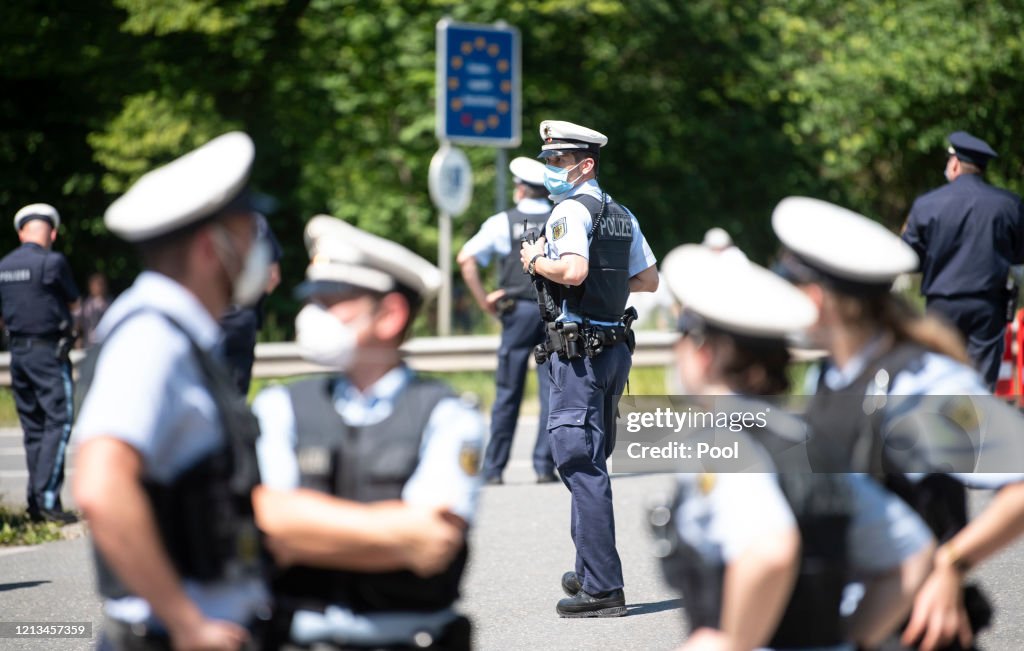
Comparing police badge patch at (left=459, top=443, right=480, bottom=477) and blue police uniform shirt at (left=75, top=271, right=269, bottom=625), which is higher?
blue police uniform shirt at (left=75, top=271, right=269, bottom=625)

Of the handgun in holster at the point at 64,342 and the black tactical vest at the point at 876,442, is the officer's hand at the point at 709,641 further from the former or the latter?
the handgun in holster at the point at 64,342

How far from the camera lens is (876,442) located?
2902 millimetres

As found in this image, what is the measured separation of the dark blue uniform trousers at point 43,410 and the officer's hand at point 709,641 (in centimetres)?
674

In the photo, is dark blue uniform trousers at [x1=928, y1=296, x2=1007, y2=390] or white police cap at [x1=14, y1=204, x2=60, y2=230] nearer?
dark blue uniform trousers at [x1=928, y1=296, x2=1007, y2=390]

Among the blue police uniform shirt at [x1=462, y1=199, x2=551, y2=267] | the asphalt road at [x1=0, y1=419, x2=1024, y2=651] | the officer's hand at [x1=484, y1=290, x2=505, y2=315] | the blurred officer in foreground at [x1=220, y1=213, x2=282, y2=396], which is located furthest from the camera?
the officer's hand at [x1=484, y1=290, x2=505, y2=315]

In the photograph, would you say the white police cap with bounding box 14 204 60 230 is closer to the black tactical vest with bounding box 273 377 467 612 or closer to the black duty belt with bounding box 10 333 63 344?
the black duty belt with bounding box 10 333 63 344

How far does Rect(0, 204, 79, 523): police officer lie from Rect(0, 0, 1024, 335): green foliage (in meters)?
12.6

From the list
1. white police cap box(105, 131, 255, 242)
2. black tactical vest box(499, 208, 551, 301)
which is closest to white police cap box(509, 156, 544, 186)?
black tactical vest box(499, 208, 551, 301)

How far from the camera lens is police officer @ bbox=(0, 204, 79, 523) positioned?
8.56m

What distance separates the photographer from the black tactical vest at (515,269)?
9391 millimetres

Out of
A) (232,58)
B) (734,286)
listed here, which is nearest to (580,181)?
(734,286)

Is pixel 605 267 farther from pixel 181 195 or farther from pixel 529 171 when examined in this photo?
pixel 181 195

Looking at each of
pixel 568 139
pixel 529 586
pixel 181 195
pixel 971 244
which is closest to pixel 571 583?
pixel 529 586
